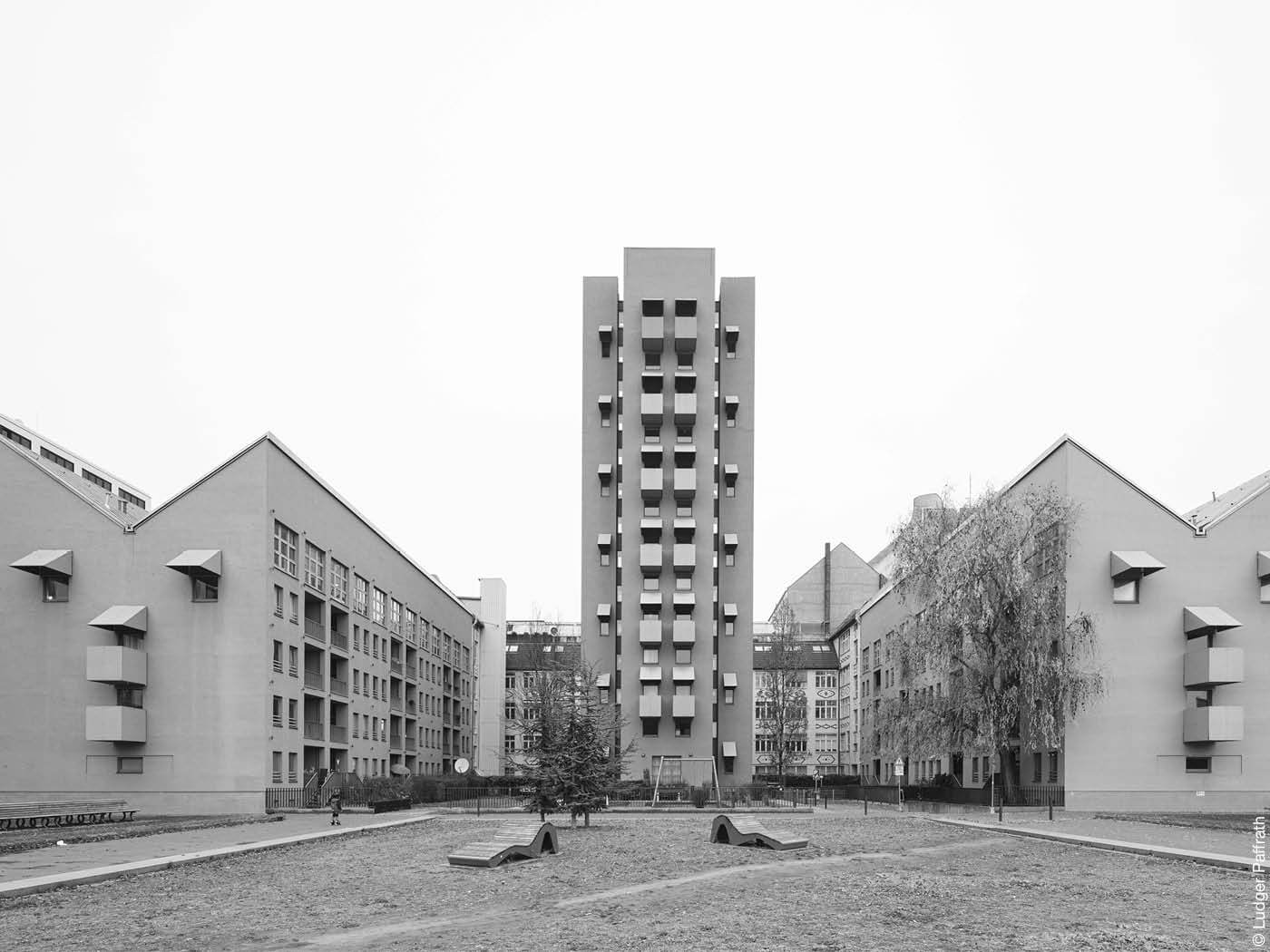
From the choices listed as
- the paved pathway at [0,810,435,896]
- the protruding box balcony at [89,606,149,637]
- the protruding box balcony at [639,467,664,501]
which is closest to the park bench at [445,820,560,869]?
the paved pathway at [0,810,435,896]

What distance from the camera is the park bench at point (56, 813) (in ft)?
135

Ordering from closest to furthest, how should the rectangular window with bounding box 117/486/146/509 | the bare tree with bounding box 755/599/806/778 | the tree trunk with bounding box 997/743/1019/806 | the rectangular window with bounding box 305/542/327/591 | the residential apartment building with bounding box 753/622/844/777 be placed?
the tree trunk with bounding box 997/743/1019/806 < the rectangular window with bounding box 305/542/327/591 < the bare tree with bounding box 755/599/806/778 < the rectangular window with bounding box 117/486/146/509 < the residential apartment building with bounding box 753/622/844/777

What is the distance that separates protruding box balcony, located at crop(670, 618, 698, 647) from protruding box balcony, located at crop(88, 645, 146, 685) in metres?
35.2

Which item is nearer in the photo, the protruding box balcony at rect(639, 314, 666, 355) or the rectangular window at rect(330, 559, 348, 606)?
the rectangular window at rect(330, 559, 348, 606)

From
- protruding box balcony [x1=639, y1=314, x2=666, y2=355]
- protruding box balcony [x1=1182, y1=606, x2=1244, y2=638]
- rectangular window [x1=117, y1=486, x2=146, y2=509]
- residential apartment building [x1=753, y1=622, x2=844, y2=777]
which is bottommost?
residential apartment building [x1=753, y1=622, x2=844, y2=777]

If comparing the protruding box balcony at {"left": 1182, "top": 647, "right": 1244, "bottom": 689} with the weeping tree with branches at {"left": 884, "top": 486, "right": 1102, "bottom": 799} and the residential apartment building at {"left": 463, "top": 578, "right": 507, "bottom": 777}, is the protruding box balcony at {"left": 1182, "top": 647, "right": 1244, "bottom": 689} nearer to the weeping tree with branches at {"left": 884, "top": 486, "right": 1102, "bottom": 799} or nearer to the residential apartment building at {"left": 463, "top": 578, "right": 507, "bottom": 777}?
the weeping tree with branches at {"left": 884, "top": 486, "right": 1102, "bottom": 799}

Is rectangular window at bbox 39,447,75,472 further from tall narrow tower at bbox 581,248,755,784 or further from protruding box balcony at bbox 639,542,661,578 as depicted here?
protruding box balcony at bbox 639,542,661,578

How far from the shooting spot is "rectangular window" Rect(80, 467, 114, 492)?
112312 millimetres

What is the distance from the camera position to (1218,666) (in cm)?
5491

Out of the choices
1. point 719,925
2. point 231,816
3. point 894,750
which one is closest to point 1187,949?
point 719,925

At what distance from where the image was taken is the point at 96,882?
23375 millimetres

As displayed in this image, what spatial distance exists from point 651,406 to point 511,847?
5484cm

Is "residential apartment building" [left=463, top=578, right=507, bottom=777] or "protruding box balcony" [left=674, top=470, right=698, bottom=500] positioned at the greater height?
"protruding box balcony" [left=674, top=470, right=698, bottom=500]

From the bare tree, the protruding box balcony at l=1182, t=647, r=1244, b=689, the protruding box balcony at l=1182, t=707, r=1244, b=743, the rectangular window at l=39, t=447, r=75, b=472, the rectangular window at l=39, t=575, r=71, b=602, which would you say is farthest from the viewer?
the rectangular window at l=39, t=447, r=75, b=472
